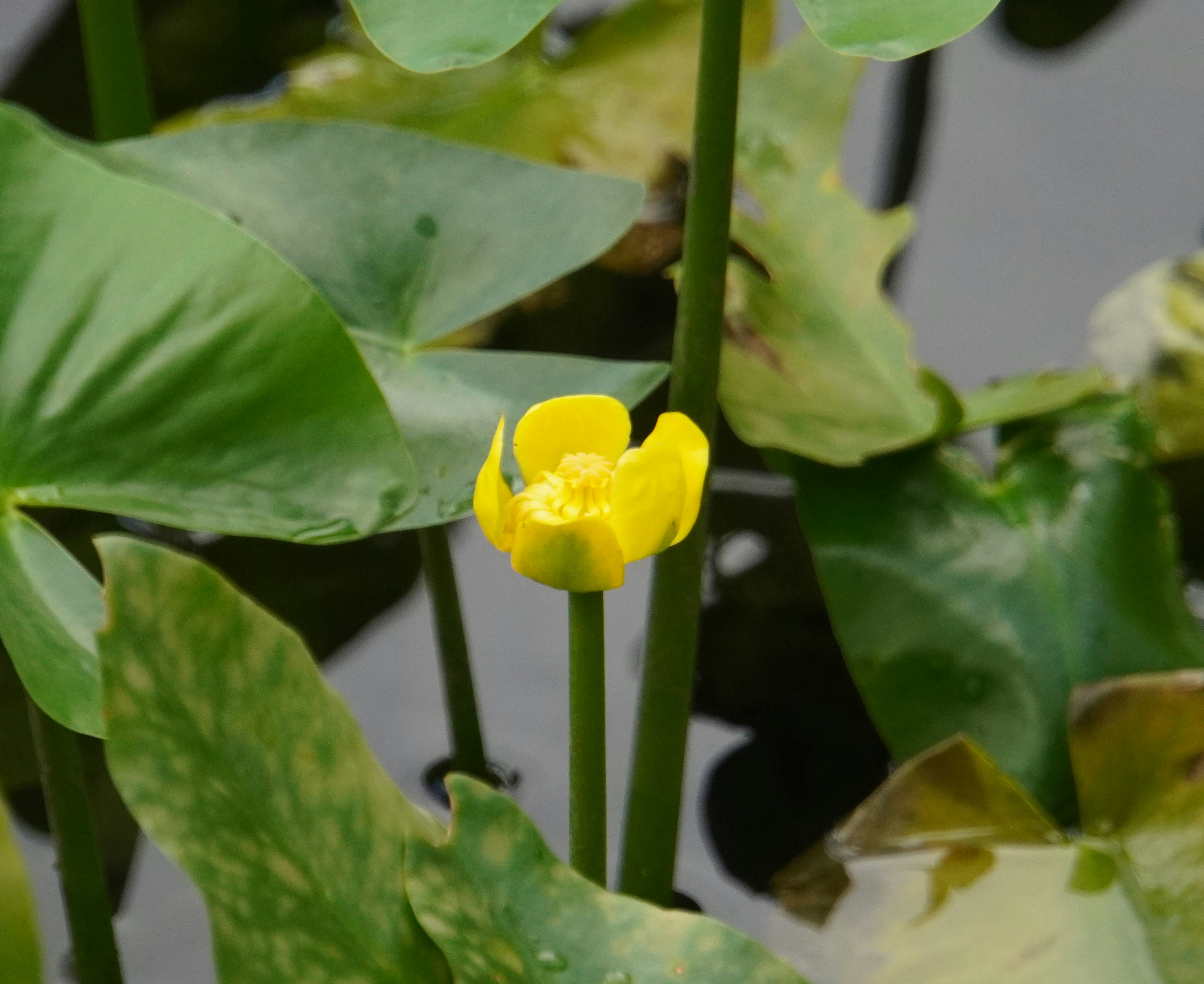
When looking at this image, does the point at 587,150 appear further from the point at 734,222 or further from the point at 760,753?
the point at 760,753

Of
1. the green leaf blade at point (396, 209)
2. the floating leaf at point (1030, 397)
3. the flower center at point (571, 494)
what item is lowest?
the floating leaf at point (1030, 397)

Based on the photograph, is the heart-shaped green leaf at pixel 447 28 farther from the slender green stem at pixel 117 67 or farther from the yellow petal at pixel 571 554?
the slender green stem at pixel 117 67

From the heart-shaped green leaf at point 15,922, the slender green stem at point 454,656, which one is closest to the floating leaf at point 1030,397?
the slender green stem at point 454,656

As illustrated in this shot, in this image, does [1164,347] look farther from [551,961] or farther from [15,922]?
[15,922]

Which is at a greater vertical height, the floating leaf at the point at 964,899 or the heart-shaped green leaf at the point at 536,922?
the heart-shaped green leaf at the point at 536,922

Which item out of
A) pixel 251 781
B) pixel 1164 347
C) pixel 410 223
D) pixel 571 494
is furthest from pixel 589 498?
pixel 1164 347

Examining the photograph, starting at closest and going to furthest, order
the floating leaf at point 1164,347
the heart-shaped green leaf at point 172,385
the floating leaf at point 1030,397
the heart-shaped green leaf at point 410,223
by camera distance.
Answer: the heart-shaped green leaf at point 172,385 → the heart-shaped green leaf at point 410,223 → the floating leaf at point 1030,397 → the floating leaf at point 1164,347

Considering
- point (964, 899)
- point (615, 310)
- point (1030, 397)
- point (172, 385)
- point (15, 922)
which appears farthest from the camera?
point (615, 310)

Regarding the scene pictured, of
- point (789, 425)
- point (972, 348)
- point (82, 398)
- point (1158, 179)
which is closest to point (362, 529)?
point (82, 398)
